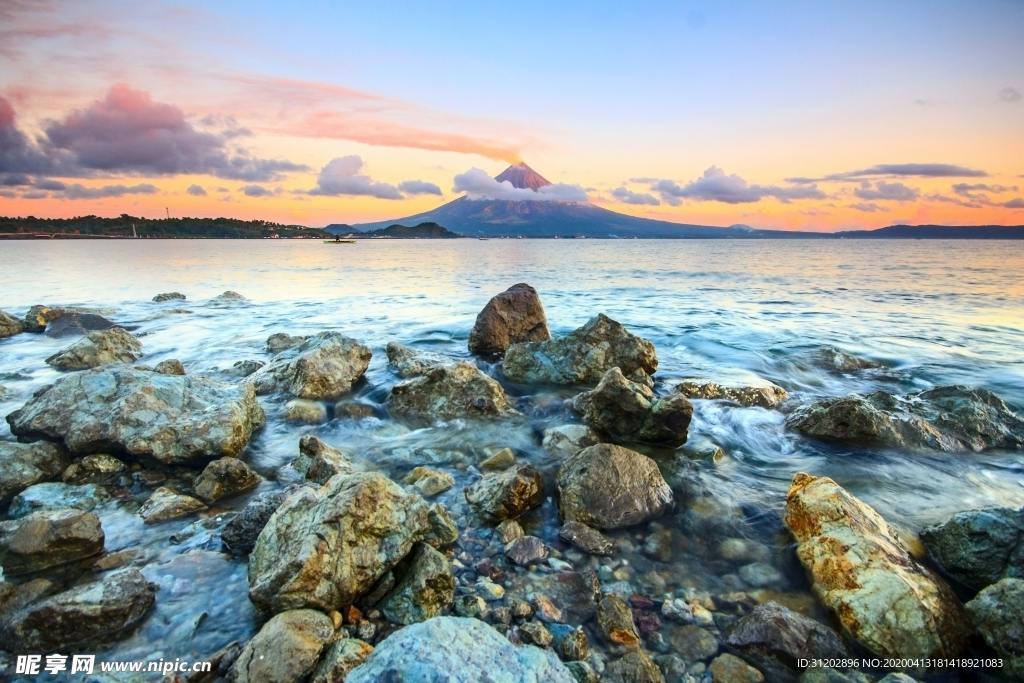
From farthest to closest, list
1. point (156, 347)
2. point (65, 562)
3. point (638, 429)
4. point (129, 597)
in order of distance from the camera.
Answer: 1. point (156, 347)
2. point (638, 429)
3. point (65, 562)
4. point (129, 597)

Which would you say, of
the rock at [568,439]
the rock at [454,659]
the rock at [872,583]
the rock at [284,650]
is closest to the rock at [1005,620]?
the rock at [872,583]

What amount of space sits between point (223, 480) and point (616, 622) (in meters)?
5.04

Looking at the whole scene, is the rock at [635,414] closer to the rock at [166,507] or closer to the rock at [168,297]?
the rock at [166,507]

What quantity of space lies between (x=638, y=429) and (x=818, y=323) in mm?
17352

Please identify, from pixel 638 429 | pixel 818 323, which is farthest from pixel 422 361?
pixel 818 323

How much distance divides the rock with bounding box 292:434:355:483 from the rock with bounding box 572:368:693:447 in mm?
4056

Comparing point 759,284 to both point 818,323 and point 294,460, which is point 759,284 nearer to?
point 818,323

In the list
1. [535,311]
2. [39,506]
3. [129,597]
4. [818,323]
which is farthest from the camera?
[818,323]

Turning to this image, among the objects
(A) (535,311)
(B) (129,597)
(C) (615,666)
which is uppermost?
(A) (535,311)

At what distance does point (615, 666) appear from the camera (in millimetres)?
3795

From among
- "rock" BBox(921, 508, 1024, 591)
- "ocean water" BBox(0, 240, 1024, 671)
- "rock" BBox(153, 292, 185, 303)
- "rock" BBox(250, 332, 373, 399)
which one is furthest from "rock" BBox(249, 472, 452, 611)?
"rock" BBox(153, 292, 185, 303)

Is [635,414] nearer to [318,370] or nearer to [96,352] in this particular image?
[318,370]

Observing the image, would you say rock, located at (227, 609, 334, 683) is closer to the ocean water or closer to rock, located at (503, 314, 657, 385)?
the ocean water

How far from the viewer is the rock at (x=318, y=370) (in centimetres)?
1014
